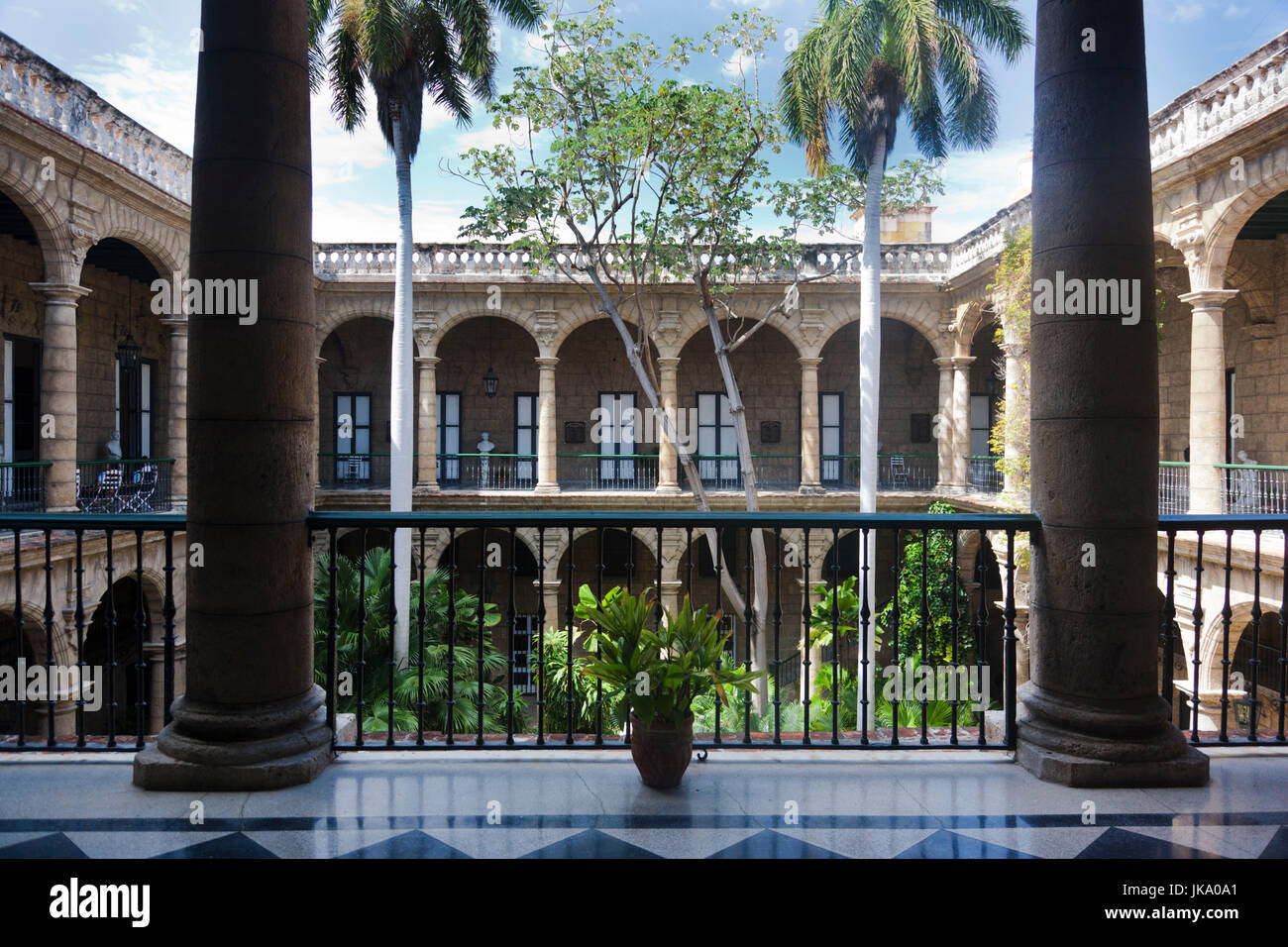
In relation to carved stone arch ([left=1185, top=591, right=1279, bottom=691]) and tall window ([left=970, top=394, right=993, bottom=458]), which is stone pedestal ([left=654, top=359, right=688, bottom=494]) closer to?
tall window ([left=970, top=394, right=993, bottom=458])

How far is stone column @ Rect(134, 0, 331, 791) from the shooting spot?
3135 millimetres

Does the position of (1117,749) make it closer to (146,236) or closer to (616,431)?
(146,236)

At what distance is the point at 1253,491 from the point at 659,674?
32.4 ft

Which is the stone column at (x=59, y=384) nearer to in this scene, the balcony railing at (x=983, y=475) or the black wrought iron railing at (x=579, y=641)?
the black wrought iron railing at (x=579, y=641)

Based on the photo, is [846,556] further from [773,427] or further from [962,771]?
[962,771]

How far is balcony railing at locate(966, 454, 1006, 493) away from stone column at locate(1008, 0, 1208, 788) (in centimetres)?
1273

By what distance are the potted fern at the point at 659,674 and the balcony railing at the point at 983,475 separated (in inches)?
528

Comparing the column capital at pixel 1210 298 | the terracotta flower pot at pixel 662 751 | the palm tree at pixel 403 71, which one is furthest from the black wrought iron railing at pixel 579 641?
the column capital at pixel 1210 298

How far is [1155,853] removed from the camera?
2596 millimetres

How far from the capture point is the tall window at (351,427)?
19188mm

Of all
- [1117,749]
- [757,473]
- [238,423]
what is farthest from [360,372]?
[1117,749]

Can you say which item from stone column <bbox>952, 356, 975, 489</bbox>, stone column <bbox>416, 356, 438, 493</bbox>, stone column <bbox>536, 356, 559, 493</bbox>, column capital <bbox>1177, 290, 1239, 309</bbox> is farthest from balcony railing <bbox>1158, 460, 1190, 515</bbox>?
stone column <bbox>416, 356, 438, 493</bbox>

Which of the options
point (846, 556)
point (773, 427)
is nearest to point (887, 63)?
point (773, 427)

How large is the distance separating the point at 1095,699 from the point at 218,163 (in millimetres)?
3700
